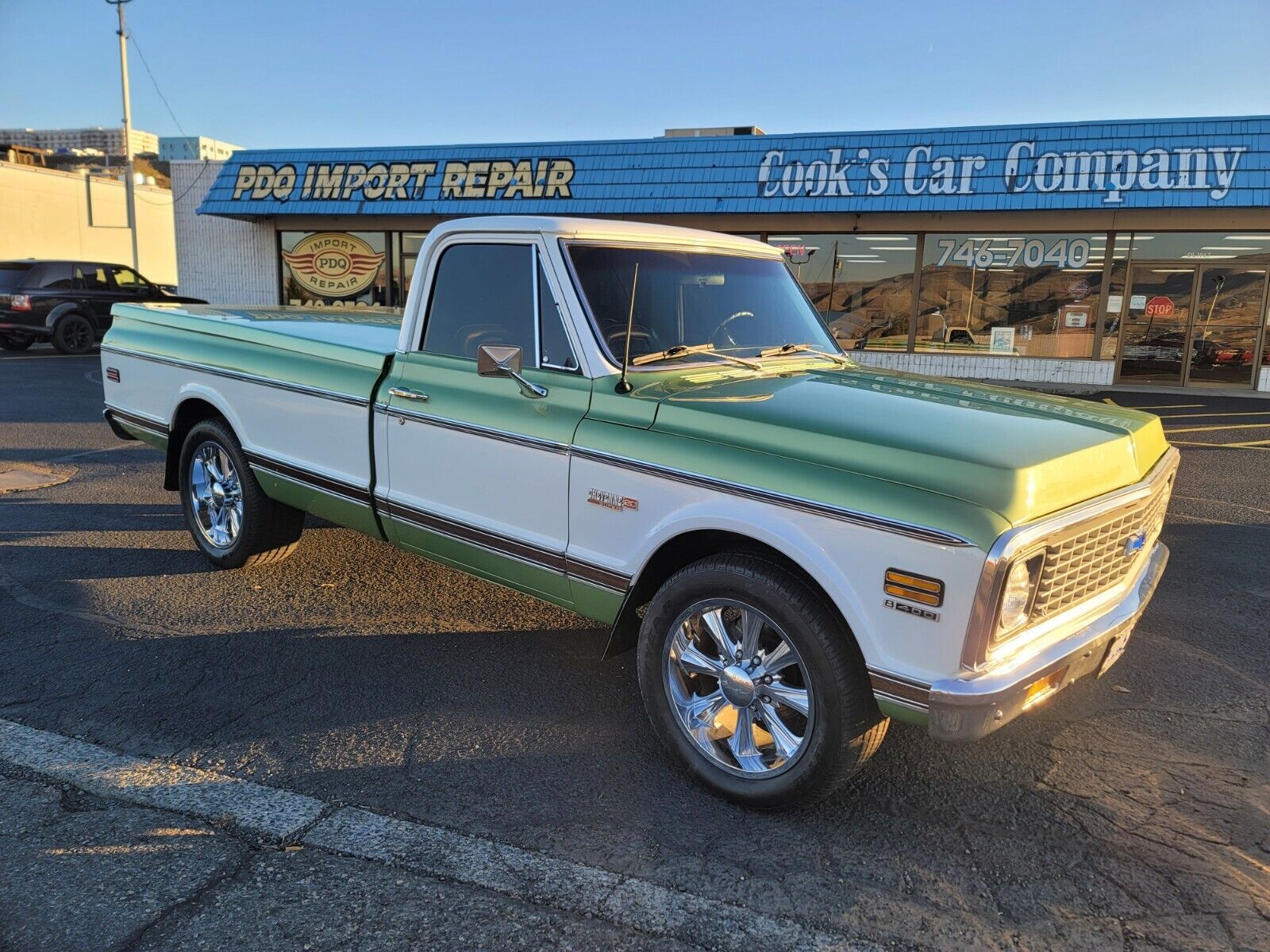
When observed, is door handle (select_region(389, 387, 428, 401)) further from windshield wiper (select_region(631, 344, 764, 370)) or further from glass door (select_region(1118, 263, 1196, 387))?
glass door (select_region(1118, 263, 1196, 387))

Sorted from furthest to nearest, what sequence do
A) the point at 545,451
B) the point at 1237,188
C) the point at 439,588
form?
the point at 1237,188, the point at 439,588, the point at 545,451

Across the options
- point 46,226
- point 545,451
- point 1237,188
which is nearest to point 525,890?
point 545,451

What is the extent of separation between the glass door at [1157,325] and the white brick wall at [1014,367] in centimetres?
57

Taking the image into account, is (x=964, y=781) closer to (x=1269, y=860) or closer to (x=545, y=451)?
(x=1269, y=860)

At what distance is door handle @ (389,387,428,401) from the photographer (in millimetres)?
4254

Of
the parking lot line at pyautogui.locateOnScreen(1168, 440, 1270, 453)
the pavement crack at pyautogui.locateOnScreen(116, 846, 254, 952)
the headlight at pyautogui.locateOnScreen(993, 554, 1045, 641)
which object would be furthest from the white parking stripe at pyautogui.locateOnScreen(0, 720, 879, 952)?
the parking lot line at pyautogui.locateOnScreen(1168, 440, 1270, 453)

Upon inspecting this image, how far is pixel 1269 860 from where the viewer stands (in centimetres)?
299

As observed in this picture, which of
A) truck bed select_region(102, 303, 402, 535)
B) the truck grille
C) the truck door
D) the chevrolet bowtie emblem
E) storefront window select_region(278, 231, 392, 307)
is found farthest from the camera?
storefront window select_region(278, 231, 392, 307)

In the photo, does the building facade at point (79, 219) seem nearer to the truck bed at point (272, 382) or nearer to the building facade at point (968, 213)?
the building facade at point (968, 213)

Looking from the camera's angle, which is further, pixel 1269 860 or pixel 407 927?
pixel 1269 860

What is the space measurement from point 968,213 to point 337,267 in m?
14.1

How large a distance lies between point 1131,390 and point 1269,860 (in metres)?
15.9

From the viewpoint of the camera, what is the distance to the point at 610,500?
351 cm

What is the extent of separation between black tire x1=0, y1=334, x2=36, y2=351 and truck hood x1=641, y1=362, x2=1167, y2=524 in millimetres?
20438
